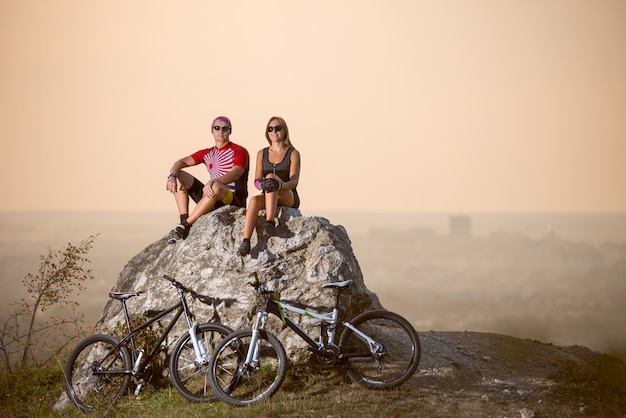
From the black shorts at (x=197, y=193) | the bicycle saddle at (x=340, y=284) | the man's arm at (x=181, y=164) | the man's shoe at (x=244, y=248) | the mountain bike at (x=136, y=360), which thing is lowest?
the mountain bike at (x=136, y=360)

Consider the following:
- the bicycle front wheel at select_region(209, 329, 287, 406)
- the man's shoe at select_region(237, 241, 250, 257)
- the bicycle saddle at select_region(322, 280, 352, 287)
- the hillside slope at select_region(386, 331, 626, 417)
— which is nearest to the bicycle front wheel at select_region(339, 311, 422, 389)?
the hillside slope at select_region(386, 331, 626, 417)

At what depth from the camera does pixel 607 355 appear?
603 inches

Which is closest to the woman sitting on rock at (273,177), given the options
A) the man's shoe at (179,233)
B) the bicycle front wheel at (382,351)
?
the man's shoe at (179,233)

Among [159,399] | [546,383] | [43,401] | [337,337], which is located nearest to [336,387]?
[337,337]

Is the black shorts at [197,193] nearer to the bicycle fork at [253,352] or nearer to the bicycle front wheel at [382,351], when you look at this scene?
the bicycle fork at [253,352]

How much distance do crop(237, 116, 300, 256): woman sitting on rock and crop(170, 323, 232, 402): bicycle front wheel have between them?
4.66 feet

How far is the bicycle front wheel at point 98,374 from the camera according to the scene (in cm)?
1007

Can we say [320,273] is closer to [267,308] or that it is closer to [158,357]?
[267,308]

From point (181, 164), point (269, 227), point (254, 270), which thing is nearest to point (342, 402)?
point (254, 270)

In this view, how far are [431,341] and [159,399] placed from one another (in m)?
5.52

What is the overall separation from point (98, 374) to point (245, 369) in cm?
256

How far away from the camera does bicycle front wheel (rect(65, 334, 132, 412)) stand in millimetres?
10070

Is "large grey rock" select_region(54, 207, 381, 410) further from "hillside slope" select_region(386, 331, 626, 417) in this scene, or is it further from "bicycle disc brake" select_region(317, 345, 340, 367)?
"hillside slope" select_region(386, 331, 626, 417)

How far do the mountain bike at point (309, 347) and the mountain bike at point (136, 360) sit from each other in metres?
0.37
